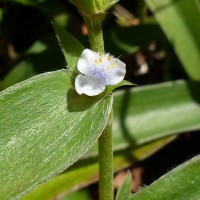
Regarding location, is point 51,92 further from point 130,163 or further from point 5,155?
point 130,163

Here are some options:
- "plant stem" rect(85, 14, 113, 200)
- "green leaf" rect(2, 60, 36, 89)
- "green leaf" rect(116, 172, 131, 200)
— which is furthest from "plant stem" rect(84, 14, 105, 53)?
"green leaf" rect(2, 60, 36, 89)

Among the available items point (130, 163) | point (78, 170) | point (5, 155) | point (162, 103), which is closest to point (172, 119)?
point (162, 103)

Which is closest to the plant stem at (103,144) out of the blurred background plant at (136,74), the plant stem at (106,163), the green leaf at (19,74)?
the plant stem at (106,163)

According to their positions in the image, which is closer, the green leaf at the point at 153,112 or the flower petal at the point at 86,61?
the flower petal at the point at 86,61

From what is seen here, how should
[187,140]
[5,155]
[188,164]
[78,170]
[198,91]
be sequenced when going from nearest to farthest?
[5,155]
[188,164]
[78,170]
[198,91]
[187,140]

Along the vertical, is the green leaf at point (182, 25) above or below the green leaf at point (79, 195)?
above

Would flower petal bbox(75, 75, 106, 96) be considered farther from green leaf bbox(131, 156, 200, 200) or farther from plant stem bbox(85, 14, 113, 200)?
green leaf bbox(131, 156, 200, 200)

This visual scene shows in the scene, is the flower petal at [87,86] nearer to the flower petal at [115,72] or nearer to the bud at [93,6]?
the flower petal at [115,72]
